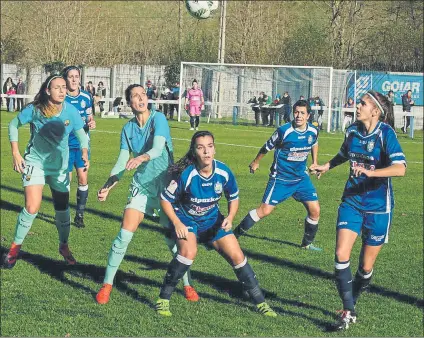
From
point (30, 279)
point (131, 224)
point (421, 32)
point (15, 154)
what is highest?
point (421, 32)

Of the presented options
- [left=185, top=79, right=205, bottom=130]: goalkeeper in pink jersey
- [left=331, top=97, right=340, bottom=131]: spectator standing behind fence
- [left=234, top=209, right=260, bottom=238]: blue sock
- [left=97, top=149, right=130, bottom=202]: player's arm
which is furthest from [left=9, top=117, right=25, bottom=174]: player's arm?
[left=331, top=97, right=340, bottom=131]: spectator standing behind fence

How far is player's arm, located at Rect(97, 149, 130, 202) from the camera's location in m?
8.30

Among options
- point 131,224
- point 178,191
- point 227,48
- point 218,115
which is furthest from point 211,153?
point 227,48

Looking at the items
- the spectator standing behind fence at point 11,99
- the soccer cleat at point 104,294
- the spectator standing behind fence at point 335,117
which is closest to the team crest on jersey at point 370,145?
the soccer cleat at point 104,294

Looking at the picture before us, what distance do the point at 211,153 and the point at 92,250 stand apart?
5.01 metres

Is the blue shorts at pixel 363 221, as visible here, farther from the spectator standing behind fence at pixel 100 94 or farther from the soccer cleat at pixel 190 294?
the spectator standing behind fence at pixel 100 94

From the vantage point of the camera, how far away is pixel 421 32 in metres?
28.3

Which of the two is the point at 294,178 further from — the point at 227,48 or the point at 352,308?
the point at 227,48

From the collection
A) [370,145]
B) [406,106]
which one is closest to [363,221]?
[370,145]

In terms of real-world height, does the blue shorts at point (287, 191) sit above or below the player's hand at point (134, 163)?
below

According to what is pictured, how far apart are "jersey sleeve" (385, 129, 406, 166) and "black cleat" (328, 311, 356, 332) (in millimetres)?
1701

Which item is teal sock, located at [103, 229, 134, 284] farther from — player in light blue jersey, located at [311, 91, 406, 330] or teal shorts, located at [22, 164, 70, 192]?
player in light blue jersey, located at [311, 91, 406, 330]

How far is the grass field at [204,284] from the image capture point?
880cm

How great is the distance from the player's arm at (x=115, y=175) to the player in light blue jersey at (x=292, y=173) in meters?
2.87
